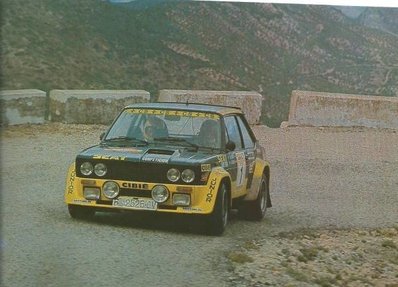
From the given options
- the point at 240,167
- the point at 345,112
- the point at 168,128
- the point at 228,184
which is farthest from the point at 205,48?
the point at 345,112

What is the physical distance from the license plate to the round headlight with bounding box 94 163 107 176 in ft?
0.84

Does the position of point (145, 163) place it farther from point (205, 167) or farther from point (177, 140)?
point (177, 140)

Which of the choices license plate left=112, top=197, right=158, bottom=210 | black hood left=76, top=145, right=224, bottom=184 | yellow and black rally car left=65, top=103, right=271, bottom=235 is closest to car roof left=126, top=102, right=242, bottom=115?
yellow and black rally car left=65, top=103, right=271, bottom=235

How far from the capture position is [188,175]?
738cm

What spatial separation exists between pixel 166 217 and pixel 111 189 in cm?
50

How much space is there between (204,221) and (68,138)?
2.27 metres

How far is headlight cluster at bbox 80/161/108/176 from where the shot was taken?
24.5 ft

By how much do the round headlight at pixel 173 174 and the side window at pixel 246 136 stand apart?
1.47 m

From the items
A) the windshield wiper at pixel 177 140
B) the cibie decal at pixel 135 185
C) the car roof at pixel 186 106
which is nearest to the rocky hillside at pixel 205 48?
the car roof at pixel 186 106

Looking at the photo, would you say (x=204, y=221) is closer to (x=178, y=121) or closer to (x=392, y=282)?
(x=178, y=121)

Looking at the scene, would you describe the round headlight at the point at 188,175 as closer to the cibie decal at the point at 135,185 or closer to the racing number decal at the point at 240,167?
the cibie decal at the point at 135,185

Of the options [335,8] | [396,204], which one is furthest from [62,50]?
[396,204]

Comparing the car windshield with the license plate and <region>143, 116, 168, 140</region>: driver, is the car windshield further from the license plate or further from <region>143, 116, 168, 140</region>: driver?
the license plate

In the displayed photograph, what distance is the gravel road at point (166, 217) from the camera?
6.20 m
